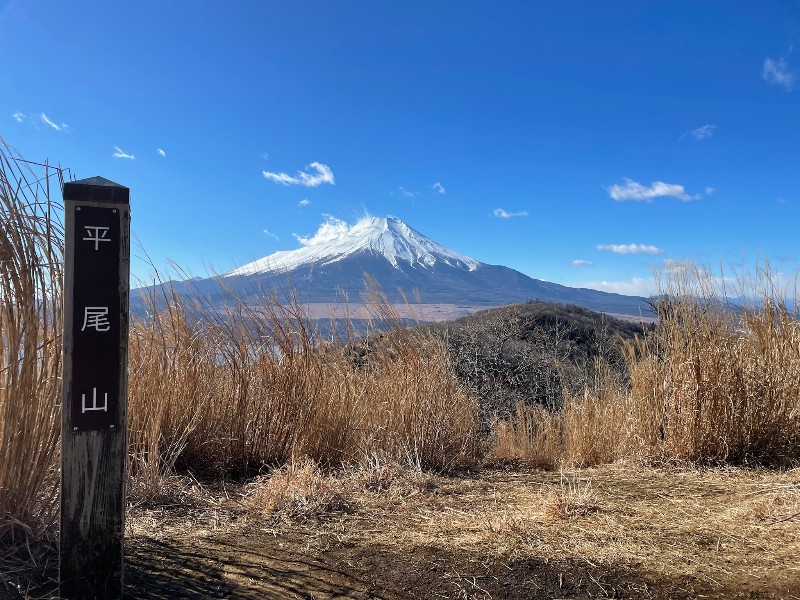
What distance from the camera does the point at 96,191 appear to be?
234cm

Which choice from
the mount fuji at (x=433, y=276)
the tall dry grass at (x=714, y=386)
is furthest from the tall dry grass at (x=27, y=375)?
the mount fuji at (x=433, y=276)

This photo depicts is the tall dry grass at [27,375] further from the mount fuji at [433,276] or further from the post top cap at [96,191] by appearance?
the mount fuji at [433,276]

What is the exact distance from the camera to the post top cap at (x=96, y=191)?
7.54ft

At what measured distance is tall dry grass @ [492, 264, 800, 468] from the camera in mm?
5336

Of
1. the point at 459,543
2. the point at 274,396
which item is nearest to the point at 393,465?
the point at 274,396

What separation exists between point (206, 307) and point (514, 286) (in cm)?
17617

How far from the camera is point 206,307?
17.0 ft

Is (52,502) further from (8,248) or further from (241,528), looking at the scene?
(8,248)

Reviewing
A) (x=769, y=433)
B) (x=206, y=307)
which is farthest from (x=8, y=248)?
(x=769, y=433)

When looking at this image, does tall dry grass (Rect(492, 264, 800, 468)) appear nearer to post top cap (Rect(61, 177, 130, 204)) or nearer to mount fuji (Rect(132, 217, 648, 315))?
post top cap (Rect(61, 177, 130, 204))

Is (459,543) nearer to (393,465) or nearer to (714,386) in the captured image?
(393,465)

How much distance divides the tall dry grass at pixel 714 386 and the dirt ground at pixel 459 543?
36.1 inches

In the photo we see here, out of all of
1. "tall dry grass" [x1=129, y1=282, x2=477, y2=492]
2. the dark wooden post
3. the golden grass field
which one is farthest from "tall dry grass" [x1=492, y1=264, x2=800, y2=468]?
the dark wooden post

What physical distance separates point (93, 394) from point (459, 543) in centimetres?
200
